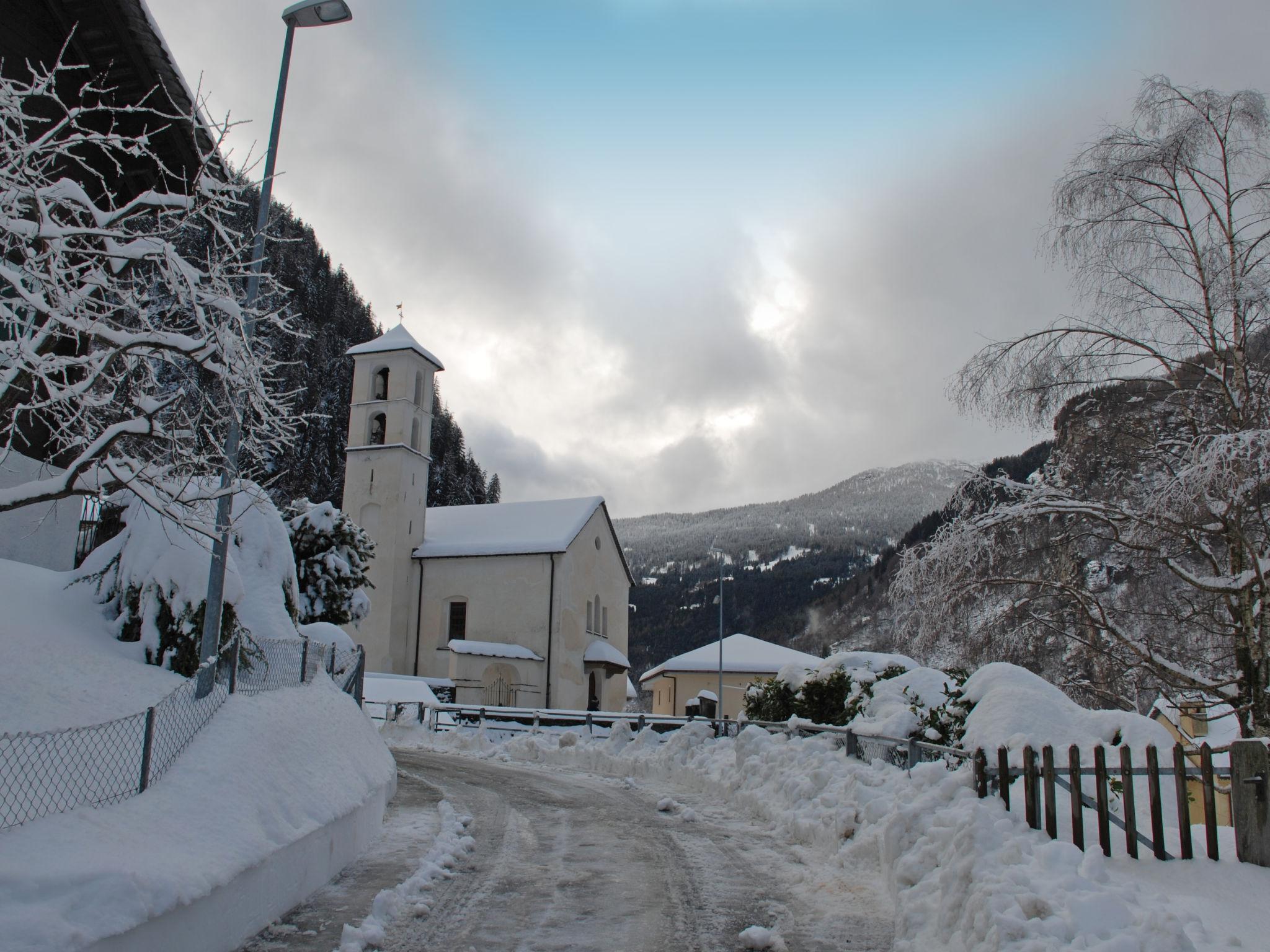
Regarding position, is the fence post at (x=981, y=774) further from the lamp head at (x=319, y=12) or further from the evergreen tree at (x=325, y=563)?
the evergreen tree at (x=325, y=563)

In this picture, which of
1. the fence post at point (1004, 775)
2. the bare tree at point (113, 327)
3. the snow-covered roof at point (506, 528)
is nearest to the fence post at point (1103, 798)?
the fence post at point (1004, 775)

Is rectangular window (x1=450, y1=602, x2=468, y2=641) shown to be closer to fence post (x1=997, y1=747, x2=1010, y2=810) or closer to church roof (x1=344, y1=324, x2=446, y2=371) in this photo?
church roof (x1=344, y1=324, x2=446, y2=371)

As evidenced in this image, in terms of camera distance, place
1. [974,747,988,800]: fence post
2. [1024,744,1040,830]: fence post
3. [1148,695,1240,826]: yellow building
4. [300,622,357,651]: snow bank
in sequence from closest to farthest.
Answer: [1024,744,1040,830]: fence post → [974,747,988,800]: fence post → [1148,695,1240,826]: yellow building → [300,622,357,651]: snow bank

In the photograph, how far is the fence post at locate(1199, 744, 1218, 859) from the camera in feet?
19.0

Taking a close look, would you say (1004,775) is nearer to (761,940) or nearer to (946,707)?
(761,940)

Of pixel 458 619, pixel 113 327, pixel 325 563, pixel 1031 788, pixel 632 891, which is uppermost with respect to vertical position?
pixel 113 327

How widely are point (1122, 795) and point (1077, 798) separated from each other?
1.49ft

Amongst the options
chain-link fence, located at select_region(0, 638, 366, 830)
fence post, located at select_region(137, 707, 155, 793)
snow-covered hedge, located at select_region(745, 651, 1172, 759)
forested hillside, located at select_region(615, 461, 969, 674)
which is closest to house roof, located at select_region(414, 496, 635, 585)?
snow-covered hedge, located at select_region(745, 651, 1172, 759)

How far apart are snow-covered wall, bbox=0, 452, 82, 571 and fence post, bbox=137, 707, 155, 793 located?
8023 millimetres

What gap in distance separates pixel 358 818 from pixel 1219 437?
962cm

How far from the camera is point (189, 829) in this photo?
6445 millimetres

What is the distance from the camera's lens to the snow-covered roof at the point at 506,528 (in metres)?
40.9

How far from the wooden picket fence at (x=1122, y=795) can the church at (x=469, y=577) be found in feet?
104

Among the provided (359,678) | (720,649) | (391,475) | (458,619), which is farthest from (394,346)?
(359,678)
